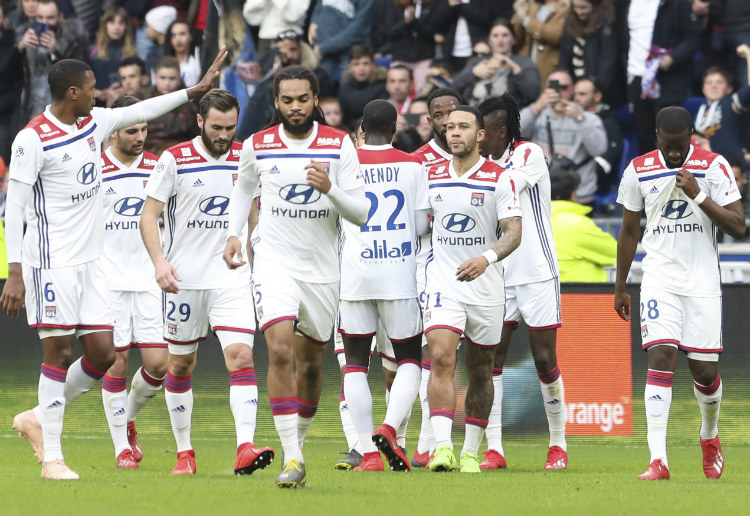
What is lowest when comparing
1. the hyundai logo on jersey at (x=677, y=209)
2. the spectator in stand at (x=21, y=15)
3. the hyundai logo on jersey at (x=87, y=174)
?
the hyundai logo on jersey at (x=677, y=209)

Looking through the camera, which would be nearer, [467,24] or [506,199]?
[506,199]

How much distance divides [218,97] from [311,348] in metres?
1.86

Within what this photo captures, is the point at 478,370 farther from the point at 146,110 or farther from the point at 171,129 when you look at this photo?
the point at 171,129

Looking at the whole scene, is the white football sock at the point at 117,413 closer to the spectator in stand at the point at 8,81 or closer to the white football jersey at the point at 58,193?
the white football jersey at the point at 58,193

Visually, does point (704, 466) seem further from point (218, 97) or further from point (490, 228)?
point (218, 97)

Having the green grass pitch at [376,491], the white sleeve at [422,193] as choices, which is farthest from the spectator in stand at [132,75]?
the white sleeve at [422,193]

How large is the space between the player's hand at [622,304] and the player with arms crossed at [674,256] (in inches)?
9.4

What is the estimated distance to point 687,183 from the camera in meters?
8.79

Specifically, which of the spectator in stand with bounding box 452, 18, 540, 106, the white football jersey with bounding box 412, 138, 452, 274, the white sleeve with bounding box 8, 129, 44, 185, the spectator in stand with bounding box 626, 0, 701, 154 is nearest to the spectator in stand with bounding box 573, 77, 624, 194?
the spectator in stand with bounding box 626, 0, 701, 154

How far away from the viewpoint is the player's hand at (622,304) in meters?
9.59

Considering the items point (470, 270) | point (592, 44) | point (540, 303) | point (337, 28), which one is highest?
point (337, 28)

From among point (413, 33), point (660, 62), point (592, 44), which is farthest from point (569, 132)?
point (413, 33)

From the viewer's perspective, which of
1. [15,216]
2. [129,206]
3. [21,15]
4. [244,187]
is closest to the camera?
[15,216]

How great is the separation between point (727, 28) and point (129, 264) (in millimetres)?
8784
